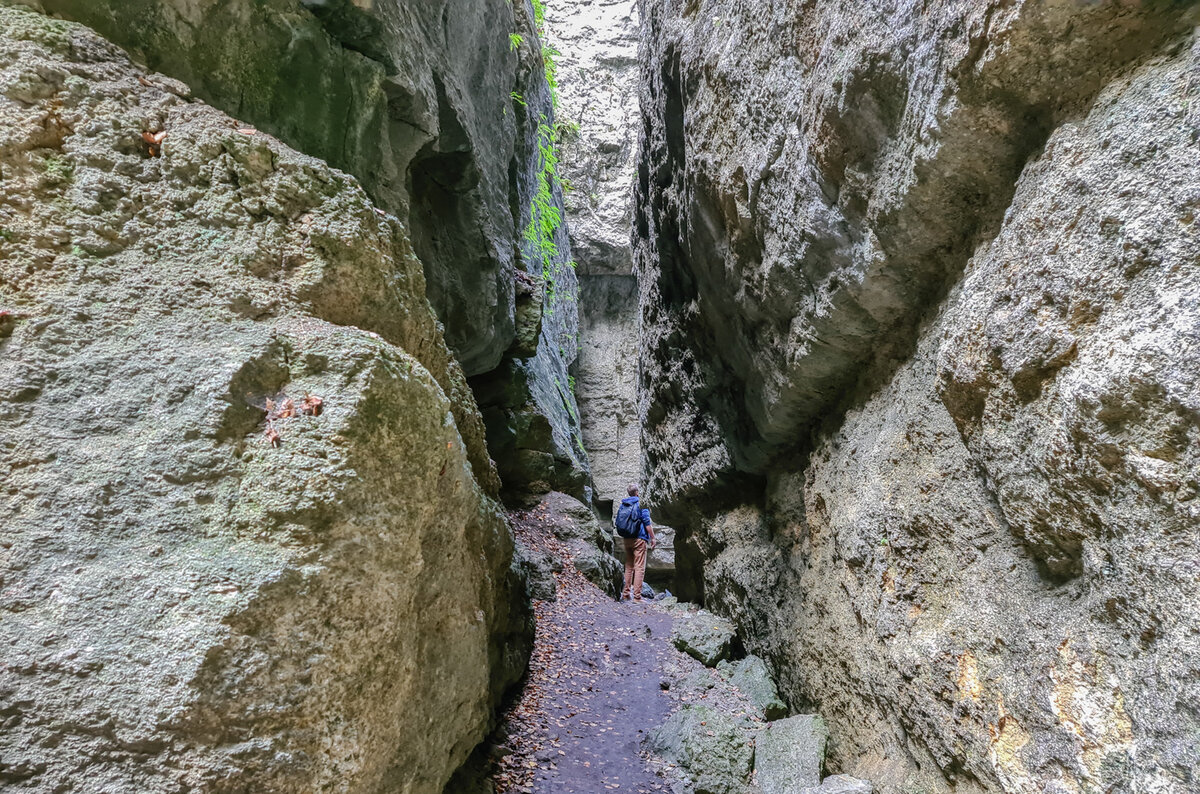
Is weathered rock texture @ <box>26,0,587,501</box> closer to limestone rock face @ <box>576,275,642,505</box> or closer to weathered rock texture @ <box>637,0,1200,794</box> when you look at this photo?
weathered rock texture @ <box>637,0,1200,794</box>

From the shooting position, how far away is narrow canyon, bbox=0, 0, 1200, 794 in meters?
2.34

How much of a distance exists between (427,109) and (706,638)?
7485 mm

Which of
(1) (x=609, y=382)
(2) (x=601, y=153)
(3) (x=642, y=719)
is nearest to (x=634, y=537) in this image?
(3) (x=642, y=719)

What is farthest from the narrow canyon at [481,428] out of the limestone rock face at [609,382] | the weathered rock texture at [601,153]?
the weathered rock texture at [601,153]

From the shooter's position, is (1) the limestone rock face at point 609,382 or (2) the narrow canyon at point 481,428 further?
(1) the limestone rock face at point 609,382

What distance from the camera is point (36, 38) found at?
332 centimetres

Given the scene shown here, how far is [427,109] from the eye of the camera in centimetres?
616

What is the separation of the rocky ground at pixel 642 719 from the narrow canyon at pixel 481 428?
5 centimetres

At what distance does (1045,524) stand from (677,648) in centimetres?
618

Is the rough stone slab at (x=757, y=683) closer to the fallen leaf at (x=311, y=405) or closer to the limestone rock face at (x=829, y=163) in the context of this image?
the limestone rock face at (x=829, y=163)

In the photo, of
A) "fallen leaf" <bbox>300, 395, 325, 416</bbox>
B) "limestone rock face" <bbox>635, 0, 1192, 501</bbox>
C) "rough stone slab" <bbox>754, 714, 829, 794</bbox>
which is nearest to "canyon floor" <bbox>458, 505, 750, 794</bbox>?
"rough stone slab" <bbox>754, 714, 829, 794</bbox>

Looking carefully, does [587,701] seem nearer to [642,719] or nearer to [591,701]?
[591,701]

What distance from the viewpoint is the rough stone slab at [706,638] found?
7832 millimetres

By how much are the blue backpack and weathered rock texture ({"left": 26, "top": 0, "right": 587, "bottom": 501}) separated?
2.20 metres
